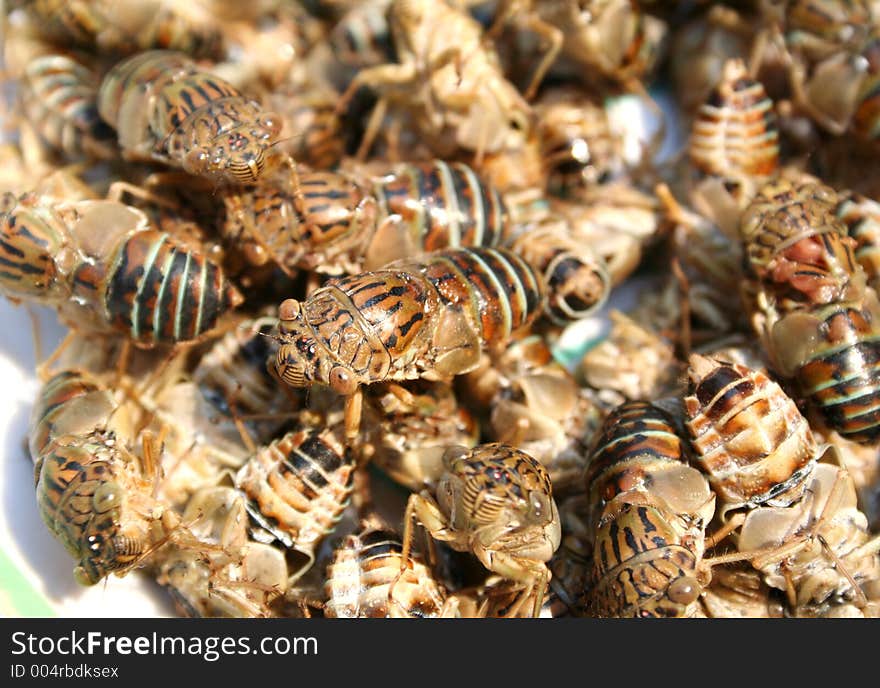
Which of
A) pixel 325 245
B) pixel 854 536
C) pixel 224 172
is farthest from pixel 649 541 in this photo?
pixel 224 172

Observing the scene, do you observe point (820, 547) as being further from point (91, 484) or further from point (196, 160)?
point (196, 160)

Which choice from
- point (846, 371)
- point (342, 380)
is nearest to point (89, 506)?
point (342, 380)

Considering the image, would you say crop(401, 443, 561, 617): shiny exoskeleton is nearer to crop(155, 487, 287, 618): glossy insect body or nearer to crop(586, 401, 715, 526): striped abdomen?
crop(586, 401, 715, 526): striped abdomen

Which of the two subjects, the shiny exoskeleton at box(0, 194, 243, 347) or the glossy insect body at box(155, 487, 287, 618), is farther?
the shiny exoskeleton at box(0, 194, 243, 347)

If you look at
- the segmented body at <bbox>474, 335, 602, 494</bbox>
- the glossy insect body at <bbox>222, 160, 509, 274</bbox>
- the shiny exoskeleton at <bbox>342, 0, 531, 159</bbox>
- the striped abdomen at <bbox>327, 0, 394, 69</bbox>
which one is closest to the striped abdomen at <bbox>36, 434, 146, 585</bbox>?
the glossy insect body at <bbox>222, 160, 509, 274</bbox>

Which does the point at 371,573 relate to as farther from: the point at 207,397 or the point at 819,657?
the point at 819,657
